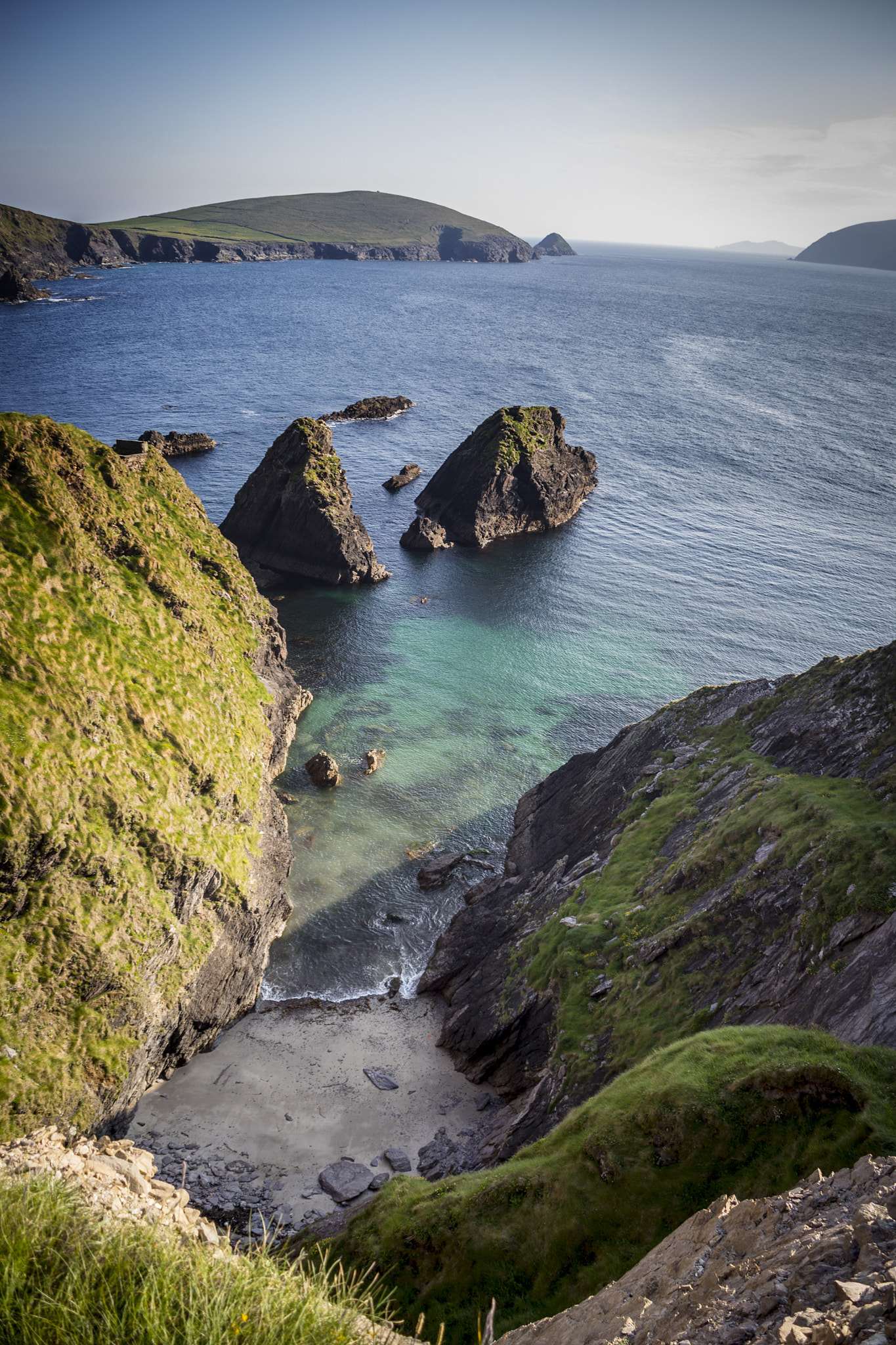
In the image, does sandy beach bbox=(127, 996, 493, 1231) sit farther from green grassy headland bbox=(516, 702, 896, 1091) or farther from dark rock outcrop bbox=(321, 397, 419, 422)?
dark rock outcrop bbox=(321, 397, 419, 422)

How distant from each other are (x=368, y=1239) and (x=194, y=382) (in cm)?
15075

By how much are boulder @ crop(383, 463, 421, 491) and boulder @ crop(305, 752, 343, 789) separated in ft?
199

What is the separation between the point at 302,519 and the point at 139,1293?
A: 7113 centimetres

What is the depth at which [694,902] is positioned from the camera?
98.5 ft

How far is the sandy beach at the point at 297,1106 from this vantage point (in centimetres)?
2758

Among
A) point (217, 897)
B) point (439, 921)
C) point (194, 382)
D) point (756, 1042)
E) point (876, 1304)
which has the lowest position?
point (439, 921)

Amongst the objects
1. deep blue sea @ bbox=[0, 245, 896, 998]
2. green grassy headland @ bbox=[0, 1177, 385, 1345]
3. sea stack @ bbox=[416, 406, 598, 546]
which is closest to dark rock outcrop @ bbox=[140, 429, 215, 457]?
deep blue sea @ bbox=[0, 245, 896, 998]

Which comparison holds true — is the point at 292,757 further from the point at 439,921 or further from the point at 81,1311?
the point at 81,1311

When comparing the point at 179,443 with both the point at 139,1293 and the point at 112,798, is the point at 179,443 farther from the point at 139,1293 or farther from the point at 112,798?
the point at 139,1293

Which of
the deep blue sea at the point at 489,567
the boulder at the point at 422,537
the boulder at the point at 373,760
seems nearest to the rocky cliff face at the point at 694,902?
the deep blue sea at the point at 489,567

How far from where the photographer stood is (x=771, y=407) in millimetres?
151500

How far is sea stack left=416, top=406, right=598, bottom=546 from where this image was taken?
92250 mm

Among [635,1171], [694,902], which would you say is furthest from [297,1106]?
[694,902]

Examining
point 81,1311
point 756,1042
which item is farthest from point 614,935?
point 81,1311
